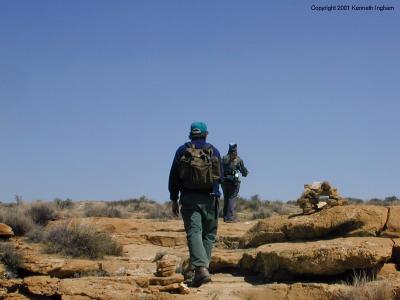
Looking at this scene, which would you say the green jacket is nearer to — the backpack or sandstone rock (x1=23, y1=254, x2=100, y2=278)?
sandstone rock (x1=23, y1=254, x2=100, y2=278)

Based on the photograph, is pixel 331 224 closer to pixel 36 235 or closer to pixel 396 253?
pixel 396 253

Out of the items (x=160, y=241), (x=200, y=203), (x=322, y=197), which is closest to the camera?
(x=200, y=203)

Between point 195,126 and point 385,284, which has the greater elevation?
point 195,126

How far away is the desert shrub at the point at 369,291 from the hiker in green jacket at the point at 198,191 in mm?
1956

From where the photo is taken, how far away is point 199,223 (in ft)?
26.6

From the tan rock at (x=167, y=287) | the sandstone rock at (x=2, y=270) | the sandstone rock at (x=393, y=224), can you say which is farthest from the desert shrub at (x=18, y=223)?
the sandstone rock at (x=393, y=224)

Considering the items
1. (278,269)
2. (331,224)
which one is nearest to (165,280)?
(278,269)

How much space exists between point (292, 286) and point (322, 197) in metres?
2.66

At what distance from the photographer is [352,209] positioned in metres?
9.16

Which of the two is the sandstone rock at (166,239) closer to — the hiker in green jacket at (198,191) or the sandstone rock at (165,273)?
the hiker in green jacket at (198,191)

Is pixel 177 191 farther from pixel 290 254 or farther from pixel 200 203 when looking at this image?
pixel 290 254

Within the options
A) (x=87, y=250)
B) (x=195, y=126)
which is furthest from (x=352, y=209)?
(x=87, y=250)

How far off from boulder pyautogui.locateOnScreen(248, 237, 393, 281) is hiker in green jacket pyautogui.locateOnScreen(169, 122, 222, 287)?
0.98 meters

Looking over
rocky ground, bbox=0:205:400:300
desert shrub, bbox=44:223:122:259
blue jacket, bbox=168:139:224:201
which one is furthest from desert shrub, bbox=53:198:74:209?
blue jacket, bbox=168:139:224:201
